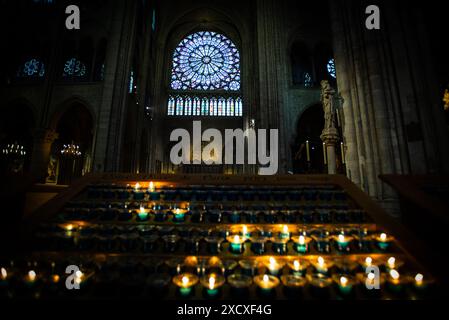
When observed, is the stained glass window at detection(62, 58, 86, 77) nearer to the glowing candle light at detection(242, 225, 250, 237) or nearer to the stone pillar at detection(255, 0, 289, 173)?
the stone pillar at detection(255, 0, 289, 173)

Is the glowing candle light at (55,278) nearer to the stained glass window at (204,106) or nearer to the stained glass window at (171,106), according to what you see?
the stained glass window at (204,106)

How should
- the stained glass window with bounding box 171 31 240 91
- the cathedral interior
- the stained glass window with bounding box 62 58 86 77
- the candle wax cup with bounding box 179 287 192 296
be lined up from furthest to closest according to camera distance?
1. the stained glass window with bounding box 171 31 240 91
2. the stained glass window with bounding box 62 58 86 77
3. the cathedral interior
4. the candle wax cup with bounding box 179 287 192 296

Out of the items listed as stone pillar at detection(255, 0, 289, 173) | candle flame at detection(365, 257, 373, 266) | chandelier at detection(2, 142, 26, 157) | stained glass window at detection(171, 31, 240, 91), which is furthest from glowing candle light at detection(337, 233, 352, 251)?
stained glass window at detection(171, 31, 240, 91)

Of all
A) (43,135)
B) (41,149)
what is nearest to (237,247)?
(41,149)

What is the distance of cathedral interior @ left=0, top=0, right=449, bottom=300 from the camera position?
171 centimetres

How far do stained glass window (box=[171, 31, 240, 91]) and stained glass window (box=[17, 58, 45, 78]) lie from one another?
12410 mm

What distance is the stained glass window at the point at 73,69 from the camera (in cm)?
1450

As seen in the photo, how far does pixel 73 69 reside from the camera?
14.8m

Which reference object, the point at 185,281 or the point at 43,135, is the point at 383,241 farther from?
the point at 43,135

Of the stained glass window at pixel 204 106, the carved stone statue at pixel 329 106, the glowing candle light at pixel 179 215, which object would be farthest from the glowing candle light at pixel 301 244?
the stained glass window at pixel 204 106

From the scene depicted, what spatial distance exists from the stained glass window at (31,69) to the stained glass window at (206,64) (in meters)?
12.4

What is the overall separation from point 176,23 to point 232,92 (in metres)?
8.49

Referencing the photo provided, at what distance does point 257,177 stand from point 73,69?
16184mm

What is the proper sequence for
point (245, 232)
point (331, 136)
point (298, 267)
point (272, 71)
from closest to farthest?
1. point (298, 267)
2. point (245, 232)
3. point (331, 136)
4. point (272, 71)
